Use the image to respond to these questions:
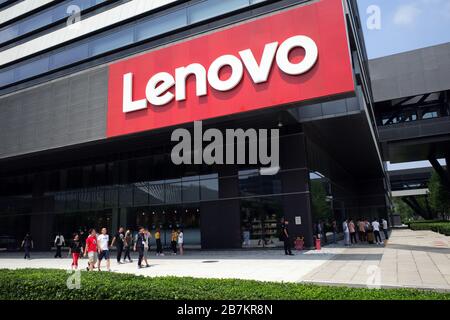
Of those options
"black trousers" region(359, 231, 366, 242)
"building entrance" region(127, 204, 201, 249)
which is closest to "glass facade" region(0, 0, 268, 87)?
"building entrance" region(127, 204, 201, 249)

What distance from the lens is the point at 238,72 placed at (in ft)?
53.0

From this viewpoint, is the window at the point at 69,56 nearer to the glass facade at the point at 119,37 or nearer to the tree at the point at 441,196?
the glass facade at the point at 119,37

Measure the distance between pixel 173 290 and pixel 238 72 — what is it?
11767mm

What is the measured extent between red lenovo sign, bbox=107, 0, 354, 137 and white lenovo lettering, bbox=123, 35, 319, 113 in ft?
0.14

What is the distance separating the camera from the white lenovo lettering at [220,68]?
15.2 meters

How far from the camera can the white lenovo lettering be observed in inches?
598

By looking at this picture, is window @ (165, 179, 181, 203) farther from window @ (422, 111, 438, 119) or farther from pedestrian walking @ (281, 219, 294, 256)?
window @ (422, 111, 438, 119)

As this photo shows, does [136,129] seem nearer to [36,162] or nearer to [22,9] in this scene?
[36,162]

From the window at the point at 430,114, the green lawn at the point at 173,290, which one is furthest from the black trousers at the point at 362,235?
the window at the point at 430,114

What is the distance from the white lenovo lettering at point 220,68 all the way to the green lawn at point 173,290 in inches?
410

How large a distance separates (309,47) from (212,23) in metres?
9.15

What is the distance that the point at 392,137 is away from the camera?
41531mm

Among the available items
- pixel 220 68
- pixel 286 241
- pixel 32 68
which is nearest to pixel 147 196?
pixel 286 241
